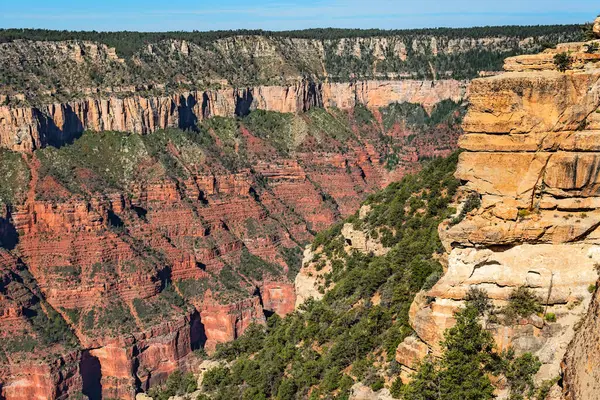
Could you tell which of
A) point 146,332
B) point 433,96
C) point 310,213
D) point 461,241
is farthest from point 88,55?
point 461,241

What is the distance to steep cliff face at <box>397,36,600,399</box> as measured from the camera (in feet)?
91.5

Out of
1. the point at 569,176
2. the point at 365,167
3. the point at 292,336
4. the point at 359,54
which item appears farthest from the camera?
the point at 359,54

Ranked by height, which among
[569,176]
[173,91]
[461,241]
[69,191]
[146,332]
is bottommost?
[146,332]

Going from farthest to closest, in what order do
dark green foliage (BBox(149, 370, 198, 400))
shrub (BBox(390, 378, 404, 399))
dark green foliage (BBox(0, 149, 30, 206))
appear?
dark green foliage (BBox(0, 149, 30, 206)) < dark green foliage (BBox(149, 370, 198, 400)) < shrub (BBox(390, 378, 404, 399))

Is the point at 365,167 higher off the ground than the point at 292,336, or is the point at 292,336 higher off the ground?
the point at 292,336

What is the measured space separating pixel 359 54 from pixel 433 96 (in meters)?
18.7

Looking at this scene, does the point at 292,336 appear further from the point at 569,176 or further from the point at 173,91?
the point at 173,91

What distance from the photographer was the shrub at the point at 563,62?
94.1 ft

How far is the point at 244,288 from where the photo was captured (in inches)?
5064

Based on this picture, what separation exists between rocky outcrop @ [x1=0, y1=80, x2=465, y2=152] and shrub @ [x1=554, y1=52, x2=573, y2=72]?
106 metres

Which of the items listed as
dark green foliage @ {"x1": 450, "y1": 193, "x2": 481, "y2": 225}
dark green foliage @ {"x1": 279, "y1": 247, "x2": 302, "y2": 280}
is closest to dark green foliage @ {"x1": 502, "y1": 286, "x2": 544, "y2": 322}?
dark green foliage @ {"x1": 450, "y1": 193, "x2": 481, "y2": 225}

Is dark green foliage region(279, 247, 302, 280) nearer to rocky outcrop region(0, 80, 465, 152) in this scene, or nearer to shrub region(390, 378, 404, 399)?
rocky outcrop region(0, 80, 465, 152)

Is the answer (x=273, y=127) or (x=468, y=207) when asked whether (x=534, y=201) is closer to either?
(x=468, y=207)

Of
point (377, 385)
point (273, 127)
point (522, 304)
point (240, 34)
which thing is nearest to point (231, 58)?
point (240, 34)
